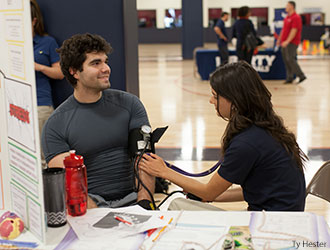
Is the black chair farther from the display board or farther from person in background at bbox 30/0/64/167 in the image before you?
person in background at bbox 30/0/64/167

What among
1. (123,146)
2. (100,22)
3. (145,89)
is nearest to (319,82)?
(145,89)

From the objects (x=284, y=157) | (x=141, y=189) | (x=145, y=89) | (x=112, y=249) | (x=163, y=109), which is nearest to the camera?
(x=112, y=249)

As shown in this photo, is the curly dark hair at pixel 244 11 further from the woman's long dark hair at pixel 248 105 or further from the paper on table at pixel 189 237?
the paper on table at pixel 189 237

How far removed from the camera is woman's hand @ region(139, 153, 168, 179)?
7.51ft

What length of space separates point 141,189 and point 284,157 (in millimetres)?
773

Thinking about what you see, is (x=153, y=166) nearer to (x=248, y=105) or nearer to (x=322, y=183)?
(x=248, y=105)

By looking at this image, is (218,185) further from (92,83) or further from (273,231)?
(92,83)

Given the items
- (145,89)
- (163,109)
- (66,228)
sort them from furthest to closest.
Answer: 1. (145,89)
2. (163,109)
3. (66,228)

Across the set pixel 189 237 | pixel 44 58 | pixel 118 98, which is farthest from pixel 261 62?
pixel 189 237

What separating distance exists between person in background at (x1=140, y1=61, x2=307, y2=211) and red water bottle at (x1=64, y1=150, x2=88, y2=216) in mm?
504

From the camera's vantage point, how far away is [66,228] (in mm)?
1688

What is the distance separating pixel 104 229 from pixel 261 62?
30.2 ft

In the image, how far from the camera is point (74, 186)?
177cm

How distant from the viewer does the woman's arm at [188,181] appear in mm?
2090
